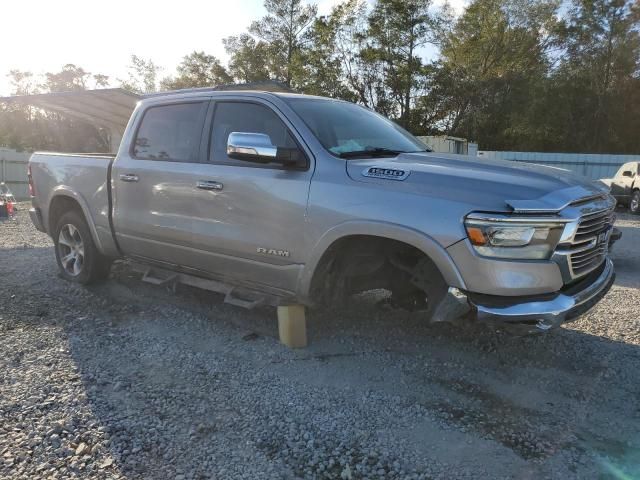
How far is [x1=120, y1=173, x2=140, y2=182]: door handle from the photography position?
4832 mm

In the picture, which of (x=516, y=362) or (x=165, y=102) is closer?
(x=516, y=362)

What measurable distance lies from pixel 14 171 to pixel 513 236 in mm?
21037

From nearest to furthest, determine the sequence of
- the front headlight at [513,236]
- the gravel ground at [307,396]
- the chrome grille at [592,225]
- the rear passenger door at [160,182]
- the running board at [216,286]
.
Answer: the gravel ground at [307,396] → the front headlight at [513,236] → the chrome grille at [592,225] → the running board at [216,286] → the rear passenger door at [160,182]

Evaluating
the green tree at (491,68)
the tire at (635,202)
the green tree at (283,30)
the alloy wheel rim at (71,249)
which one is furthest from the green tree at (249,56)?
the alloy wheel rim at (71,249)

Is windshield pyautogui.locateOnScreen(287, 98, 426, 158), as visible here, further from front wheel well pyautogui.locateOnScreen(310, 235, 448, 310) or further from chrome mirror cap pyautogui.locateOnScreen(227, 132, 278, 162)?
front wheel well pyautogui.locateOnScreen(310, 235, 448, 310)

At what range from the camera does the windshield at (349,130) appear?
3.90 metres

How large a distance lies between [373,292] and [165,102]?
2.87m

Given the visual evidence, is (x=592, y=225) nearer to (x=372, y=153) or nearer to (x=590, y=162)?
(x=372, y=153)

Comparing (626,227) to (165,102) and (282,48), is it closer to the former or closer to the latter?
(165,102)

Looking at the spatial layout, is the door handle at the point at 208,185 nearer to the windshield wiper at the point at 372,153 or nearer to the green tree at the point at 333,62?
the windshield wiper at the point at 372,153

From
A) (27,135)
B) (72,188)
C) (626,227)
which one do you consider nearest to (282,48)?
(27,135)

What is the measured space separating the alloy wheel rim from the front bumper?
4.37 meters

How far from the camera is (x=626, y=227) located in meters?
12.8

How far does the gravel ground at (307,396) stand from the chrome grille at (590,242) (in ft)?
2.78
